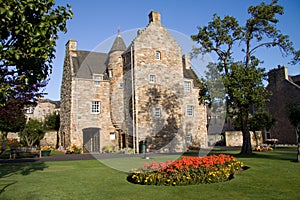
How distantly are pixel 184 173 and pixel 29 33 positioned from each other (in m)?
7.44

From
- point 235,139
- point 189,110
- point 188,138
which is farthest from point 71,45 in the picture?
point 235,139

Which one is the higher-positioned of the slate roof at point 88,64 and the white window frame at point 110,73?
the slate roof at point 88,64

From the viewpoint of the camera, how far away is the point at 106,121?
1221 inches

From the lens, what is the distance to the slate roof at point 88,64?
30859 mm

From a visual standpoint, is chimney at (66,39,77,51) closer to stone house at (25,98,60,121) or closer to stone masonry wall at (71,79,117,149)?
stone masonry wall at (71,79,117,149)

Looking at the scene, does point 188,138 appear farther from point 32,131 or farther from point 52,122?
point 52,122

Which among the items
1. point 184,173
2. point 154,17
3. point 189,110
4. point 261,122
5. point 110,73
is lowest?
point 184,173

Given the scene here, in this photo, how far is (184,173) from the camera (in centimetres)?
1001

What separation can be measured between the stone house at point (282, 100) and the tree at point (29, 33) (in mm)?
34886

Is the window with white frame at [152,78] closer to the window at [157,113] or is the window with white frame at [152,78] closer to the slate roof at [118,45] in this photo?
the window at [157,113]

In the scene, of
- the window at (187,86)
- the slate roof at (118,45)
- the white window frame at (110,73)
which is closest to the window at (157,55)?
the slate roof at (118,45)

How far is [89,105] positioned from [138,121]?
24.8ft

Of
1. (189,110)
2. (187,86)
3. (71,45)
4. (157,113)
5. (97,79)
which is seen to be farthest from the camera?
(187,86)

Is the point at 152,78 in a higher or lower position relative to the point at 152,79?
higher
